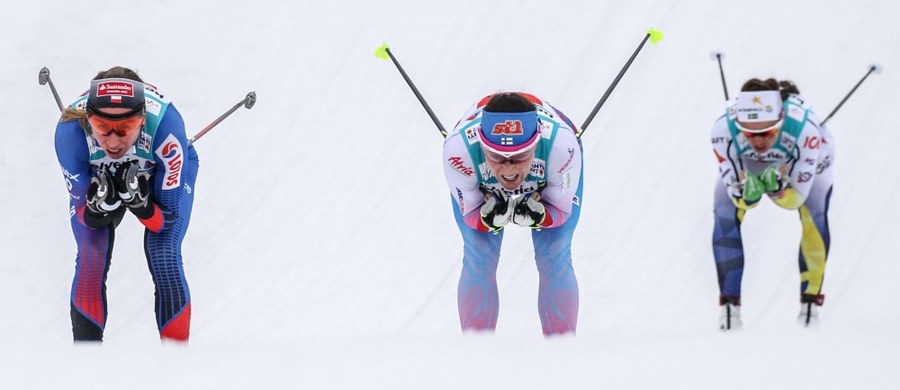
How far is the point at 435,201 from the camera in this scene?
346 inches

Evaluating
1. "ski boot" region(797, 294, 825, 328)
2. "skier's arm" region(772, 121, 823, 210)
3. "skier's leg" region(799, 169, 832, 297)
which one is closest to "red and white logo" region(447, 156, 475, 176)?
"skier's arm" region(772, 121, 823, 210)

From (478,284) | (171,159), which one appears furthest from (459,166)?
(171,159)

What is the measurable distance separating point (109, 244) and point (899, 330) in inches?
124

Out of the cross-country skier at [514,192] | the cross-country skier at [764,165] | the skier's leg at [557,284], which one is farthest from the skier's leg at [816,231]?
the skier's leg at [557,284]

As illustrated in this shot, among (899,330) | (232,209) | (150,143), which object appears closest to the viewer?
(899,330)

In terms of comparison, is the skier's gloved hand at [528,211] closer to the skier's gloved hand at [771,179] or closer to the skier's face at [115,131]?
the skier's face at [115,131]

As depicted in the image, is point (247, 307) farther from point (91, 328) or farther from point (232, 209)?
point (91, 328)

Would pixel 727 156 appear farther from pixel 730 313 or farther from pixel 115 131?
pixel 115 131

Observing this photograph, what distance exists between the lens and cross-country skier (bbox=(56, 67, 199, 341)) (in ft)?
16.0

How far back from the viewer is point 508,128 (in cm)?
477

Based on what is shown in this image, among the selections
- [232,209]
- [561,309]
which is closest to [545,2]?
[232,209]

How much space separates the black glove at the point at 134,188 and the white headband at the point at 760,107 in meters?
2.94

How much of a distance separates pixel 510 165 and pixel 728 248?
7.51ft

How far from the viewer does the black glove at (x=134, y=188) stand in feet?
16.5
